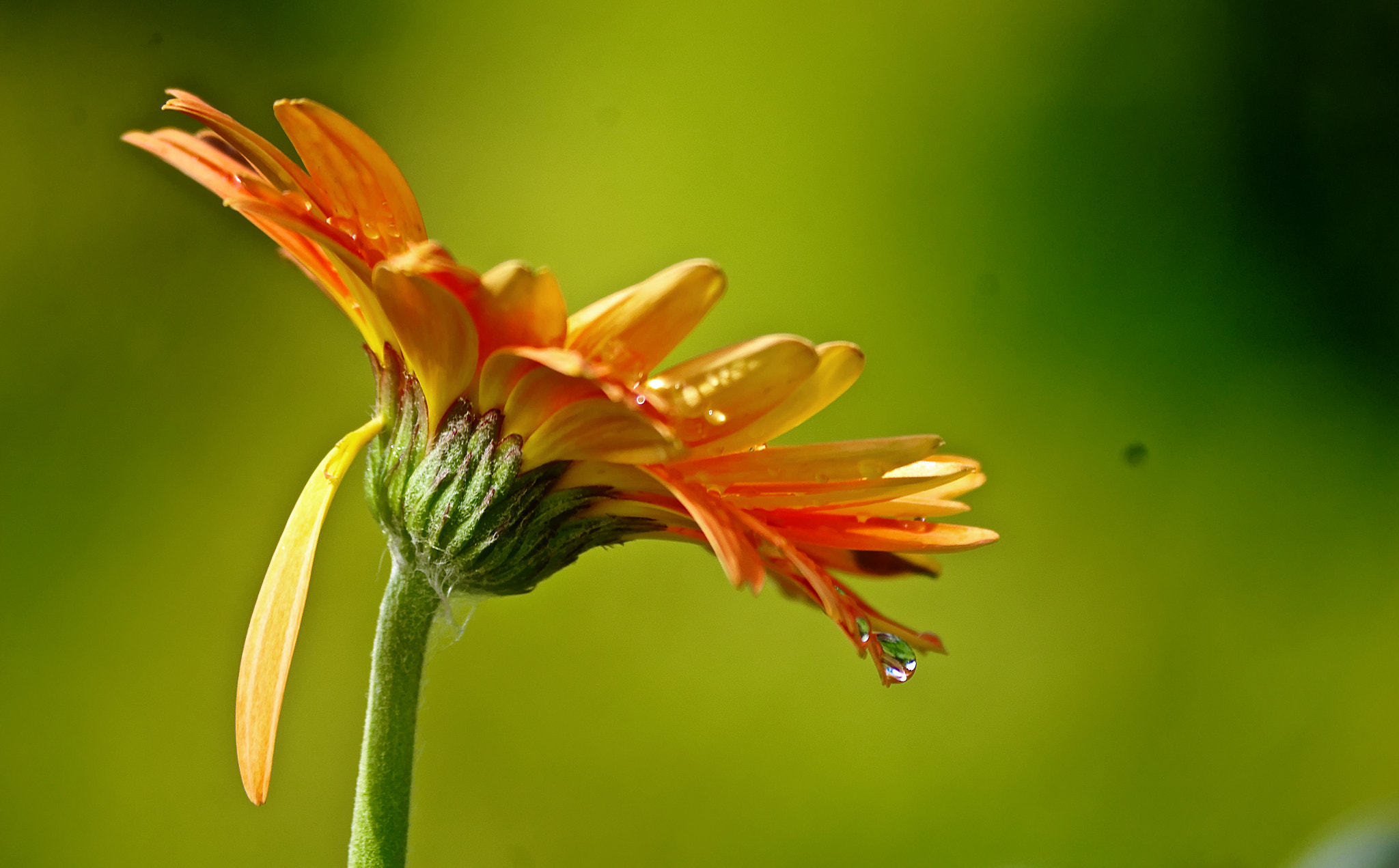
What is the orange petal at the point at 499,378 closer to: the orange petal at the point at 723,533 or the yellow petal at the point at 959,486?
the orange petal at the point at 723,533

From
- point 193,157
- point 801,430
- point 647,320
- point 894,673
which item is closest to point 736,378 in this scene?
point 647,320

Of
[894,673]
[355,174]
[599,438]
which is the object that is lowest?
[894,673]

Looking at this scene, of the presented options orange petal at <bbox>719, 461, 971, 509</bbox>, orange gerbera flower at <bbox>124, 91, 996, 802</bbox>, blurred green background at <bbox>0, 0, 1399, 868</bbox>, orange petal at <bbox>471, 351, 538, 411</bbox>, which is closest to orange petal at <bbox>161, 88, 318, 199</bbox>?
orange gerbera flower at <bbox>124, 91, 996, 802</bbox>

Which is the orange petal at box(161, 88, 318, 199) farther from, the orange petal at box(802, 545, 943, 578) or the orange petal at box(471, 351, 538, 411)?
the orange petal at box(802, 545, 943, 578)

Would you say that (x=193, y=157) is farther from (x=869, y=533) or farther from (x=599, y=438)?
(x=869, y=533)

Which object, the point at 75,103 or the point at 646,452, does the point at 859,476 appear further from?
the point at 75,103
